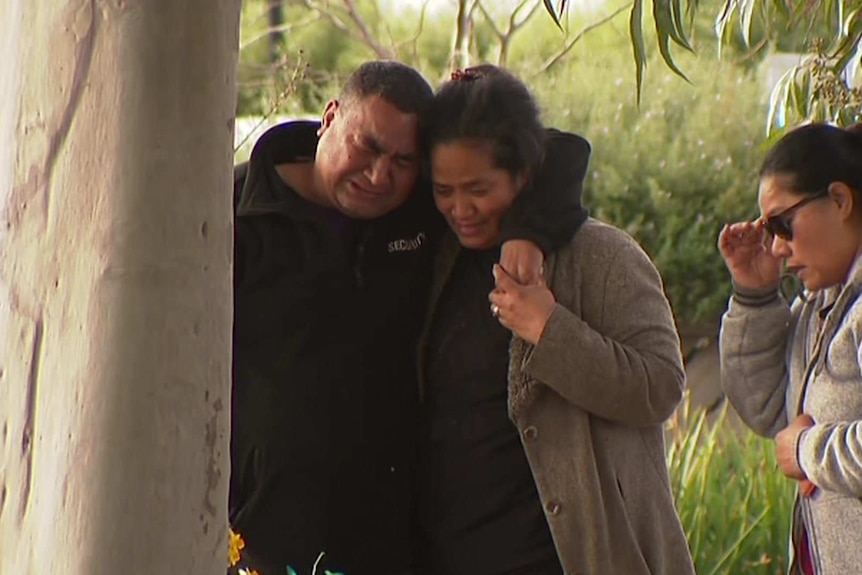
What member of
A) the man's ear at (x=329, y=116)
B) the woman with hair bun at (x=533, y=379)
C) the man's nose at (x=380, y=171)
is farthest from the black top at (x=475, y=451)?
the man's ear at (x=329, y=116)

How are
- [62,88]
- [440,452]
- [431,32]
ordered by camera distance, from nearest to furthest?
[62,88], [440,452], [431,32]

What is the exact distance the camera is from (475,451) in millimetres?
2746

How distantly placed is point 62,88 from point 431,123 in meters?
1.15

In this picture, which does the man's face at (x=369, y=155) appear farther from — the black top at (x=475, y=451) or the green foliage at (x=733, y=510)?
the green foliage at (x=733, y=510)

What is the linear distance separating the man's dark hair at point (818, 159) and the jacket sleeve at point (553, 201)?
37 cm

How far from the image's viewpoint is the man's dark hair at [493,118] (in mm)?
2643

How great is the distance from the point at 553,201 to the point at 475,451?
502 millimetres

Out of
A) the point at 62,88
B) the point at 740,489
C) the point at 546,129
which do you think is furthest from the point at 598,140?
the point at 62,88

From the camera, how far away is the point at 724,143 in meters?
8.66

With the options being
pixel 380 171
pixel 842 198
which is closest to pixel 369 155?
pixel 380 171

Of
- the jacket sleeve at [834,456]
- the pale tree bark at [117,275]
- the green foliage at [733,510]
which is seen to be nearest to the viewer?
the pale tree bark at [117,275]

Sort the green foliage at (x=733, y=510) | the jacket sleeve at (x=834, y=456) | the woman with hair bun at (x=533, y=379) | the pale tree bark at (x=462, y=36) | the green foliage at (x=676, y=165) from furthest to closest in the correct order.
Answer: the green foliage at (x=676, y=165) < the pale tree bark at (x=462, y=36) < the green foliage at (x=733, y=510) < the woman with hair bun at (x=533, y=379) < the jacket sleeve at (x=834, y=456)

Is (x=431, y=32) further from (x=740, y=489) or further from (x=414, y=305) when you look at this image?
(x=414, y=305)

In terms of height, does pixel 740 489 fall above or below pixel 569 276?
below
